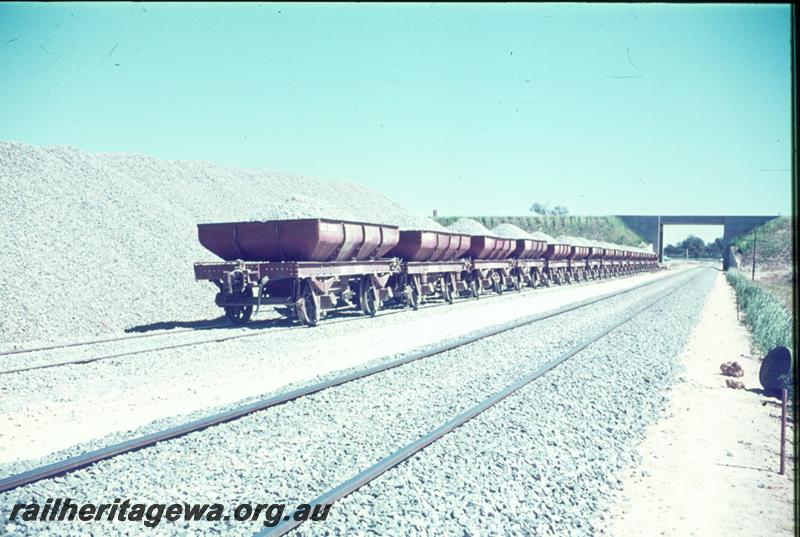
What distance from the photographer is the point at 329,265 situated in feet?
45.3

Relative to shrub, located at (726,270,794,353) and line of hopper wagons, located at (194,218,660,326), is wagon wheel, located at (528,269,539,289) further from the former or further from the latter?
shrub, located at (726,270,794,353)

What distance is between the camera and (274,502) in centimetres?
406

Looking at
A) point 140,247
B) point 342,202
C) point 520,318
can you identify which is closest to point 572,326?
point 520,318

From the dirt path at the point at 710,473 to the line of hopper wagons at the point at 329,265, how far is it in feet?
25.4

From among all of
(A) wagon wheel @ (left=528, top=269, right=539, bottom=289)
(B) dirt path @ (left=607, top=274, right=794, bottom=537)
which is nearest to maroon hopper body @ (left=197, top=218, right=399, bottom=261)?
(B) dirt path @ (left=607, top=274, right=794, bottom=537)

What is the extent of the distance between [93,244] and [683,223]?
90152 mm

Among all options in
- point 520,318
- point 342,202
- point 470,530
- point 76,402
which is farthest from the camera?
point 342,202

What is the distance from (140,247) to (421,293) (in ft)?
30.9

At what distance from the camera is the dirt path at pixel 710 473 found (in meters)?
4.15

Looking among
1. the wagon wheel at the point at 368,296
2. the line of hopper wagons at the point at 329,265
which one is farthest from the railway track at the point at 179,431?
the wagon wheel at the point at 368,296

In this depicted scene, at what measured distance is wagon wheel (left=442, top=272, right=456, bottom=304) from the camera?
811 inches

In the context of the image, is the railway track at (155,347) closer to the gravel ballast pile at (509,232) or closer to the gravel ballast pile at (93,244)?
the gravel ballast pile at (93,244)

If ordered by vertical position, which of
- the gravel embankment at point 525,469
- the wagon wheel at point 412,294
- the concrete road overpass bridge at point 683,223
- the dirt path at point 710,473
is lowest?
the dirt path at point 710,473

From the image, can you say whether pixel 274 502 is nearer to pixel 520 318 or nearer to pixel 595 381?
pixel 595 381
